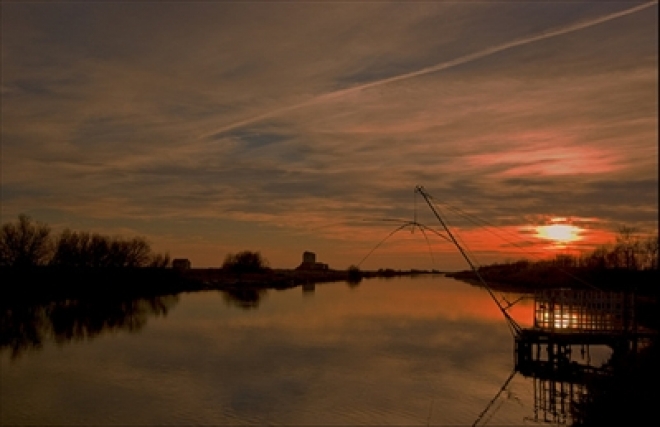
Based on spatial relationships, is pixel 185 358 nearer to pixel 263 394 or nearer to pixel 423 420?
pixel 263 394

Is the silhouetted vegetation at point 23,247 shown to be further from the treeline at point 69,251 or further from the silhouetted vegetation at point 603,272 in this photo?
the silhouetted vegetation at point 603,272

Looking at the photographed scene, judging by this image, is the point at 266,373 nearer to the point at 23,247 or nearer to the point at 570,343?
the point at 570,343

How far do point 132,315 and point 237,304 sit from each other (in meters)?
13.0

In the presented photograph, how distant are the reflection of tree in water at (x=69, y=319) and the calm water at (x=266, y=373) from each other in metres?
0.33

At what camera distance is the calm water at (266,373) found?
20.8m

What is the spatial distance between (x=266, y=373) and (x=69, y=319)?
949 inches

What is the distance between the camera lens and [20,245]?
7431cm

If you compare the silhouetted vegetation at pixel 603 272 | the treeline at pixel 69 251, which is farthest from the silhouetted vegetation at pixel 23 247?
the silhouetted vegetation at pixel 603 272

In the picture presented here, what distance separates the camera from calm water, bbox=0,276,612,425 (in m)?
20.8

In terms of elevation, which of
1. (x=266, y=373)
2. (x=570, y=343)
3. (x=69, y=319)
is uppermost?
(x=570, y=343)

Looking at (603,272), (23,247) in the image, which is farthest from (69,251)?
(603,272)

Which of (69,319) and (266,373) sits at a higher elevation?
(69,319)

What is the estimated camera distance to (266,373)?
27062mm

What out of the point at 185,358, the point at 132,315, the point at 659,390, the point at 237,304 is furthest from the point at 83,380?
the point at 237,304
